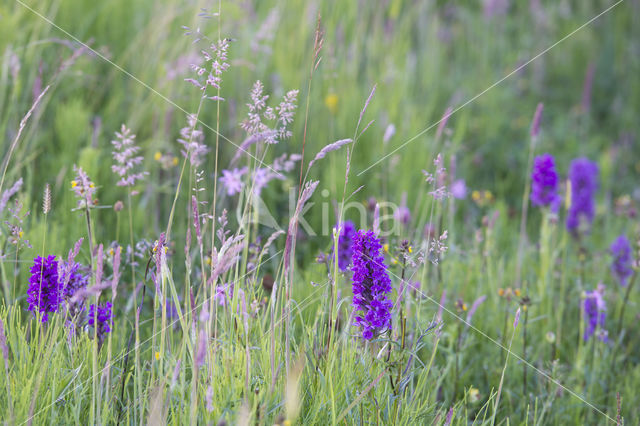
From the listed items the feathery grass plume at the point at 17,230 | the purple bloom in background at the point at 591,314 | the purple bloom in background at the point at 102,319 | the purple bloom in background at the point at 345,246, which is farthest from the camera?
the purple bloom in background at the point at 591,314

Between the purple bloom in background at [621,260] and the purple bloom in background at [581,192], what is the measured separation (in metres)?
0.45

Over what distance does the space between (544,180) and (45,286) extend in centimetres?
209

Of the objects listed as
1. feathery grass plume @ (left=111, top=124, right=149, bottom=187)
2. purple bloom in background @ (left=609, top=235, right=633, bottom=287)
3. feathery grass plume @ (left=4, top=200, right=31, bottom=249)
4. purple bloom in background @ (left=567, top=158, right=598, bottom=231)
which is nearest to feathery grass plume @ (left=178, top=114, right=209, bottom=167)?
feathery grass plume @ (left=111, top=124, right=149, bottom=187)

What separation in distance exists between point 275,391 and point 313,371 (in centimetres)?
12

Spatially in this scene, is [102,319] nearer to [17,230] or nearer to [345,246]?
[17,230]

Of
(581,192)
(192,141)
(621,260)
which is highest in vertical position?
(192,141)

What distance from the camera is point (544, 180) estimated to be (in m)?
2.68

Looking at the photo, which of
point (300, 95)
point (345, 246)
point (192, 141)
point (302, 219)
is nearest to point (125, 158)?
point (192, 141)

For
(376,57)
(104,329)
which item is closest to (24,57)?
(104,329)

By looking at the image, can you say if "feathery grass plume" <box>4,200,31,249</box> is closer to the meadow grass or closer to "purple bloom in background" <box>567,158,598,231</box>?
the meadow grass

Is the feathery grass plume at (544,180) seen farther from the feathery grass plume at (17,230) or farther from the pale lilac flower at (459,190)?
the feathery grass plume at (17,230)

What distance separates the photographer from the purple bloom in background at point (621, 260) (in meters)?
2.87

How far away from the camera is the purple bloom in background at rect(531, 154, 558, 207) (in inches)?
105

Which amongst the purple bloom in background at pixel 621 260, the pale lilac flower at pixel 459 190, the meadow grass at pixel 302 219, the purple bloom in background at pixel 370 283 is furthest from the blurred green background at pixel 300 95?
the purple bloom in background at pixel 370 283
